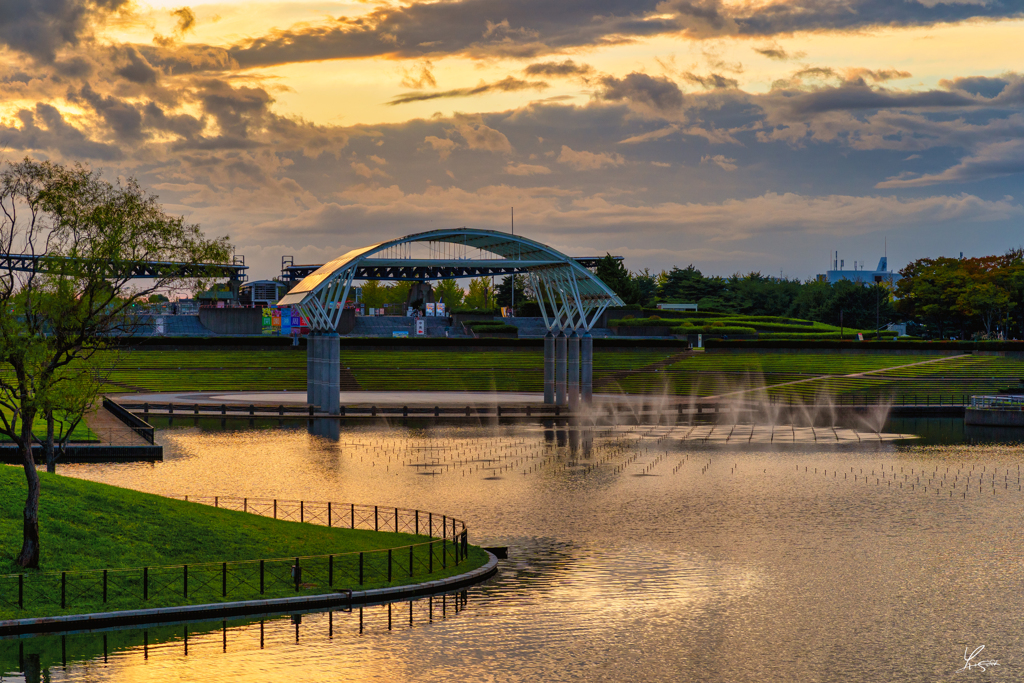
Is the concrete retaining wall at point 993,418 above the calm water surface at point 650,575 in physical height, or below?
above

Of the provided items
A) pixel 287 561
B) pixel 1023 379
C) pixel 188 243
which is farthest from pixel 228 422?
pixel 1023 379

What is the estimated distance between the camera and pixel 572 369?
273ft

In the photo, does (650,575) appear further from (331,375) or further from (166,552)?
(331,375)

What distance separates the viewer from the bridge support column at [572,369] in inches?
3226

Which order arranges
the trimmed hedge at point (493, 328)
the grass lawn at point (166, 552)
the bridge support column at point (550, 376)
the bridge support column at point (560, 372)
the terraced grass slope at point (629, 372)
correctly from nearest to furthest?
the grass lawn at point (166, 552), the bridge support column at point (560, 372), the bridge support column at point (550, 376), the terraced grass slope at point (629, 372), the trimmed hedge at point (493, 328)

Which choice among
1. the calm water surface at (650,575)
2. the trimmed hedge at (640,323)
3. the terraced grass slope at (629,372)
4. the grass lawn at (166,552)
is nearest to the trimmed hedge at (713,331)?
the trimmed hedge at (640,323)

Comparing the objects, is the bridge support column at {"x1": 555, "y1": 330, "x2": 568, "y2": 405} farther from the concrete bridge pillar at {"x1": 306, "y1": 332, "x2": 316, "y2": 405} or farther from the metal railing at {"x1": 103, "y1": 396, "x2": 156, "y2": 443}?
the metal railing at {"x1": 103, "y1": 396, "x2": 156, "y2": 443}

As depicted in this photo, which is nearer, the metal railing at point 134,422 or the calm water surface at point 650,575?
the calm water surface at point 650,575

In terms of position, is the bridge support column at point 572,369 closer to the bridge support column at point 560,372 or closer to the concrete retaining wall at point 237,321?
the bridge support column at point 560,372

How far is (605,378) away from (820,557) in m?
72.8

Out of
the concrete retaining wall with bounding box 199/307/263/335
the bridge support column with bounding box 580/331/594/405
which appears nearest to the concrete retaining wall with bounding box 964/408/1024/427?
the bridge support column with bounding box 580/331/594/405

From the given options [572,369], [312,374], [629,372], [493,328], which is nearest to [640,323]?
[493,328]

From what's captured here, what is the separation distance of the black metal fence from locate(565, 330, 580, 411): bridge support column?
5160 cm

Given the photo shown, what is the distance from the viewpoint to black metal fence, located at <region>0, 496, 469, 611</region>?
24.4 m
